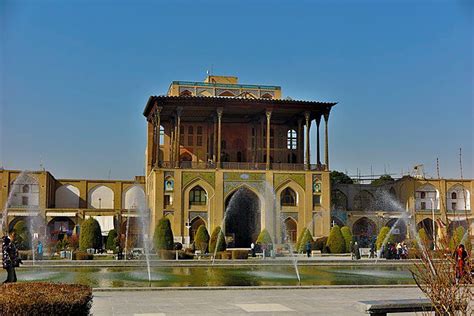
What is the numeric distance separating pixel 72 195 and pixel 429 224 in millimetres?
24136

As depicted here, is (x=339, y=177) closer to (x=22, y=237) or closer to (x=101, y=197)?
(x=101, y=197)

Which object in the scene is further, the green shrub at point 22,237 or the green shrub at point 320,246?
the green shrub at point 320,246

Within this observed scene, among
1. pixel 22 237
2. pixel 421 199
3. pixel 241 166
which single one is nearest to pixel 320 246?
pixel 241 166

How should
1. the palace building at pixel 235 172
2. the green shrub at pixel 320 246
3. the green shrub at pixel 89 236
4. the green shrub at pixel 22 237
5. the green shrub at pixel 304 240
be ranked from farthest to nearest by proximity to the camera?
the palace building at pixel 235 172, the green shrub at pixel 320 246, the green shrub at pixel 304 240, the green shrub at pixel 22 237, the green shrub at pixel 89 236

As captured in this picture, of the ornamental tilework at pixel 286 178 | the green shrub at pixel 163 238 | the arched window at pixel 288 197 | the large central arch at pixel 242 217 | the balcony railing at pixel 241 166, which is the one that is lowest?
the green shrub at pixel 163 238

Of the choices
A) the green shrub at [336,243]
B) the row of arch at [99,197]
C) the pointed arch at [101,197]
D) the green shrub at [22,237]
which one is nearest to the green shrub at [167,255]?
the green shrub at [22,237]

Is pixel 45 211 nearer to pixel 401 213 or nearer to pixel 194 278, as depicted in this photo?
pixel 401 213

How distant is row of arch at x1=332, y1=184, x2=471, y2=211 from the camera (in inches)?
1810

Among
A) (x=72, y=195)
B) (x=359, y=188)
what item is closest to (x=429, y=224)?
(x=359, y=188)

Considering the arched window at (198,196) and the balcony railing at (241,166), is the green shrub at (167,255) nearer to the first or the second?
the arched window at (198,196)

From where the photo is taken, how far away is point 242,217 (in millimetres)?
40375

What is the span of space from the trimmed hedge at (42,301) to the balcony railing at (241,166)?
103 feet

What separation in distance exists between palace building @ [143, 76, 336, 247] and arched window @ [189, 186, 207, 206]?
6cm

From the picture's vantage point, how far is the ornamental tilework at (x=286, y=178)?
127 feet
